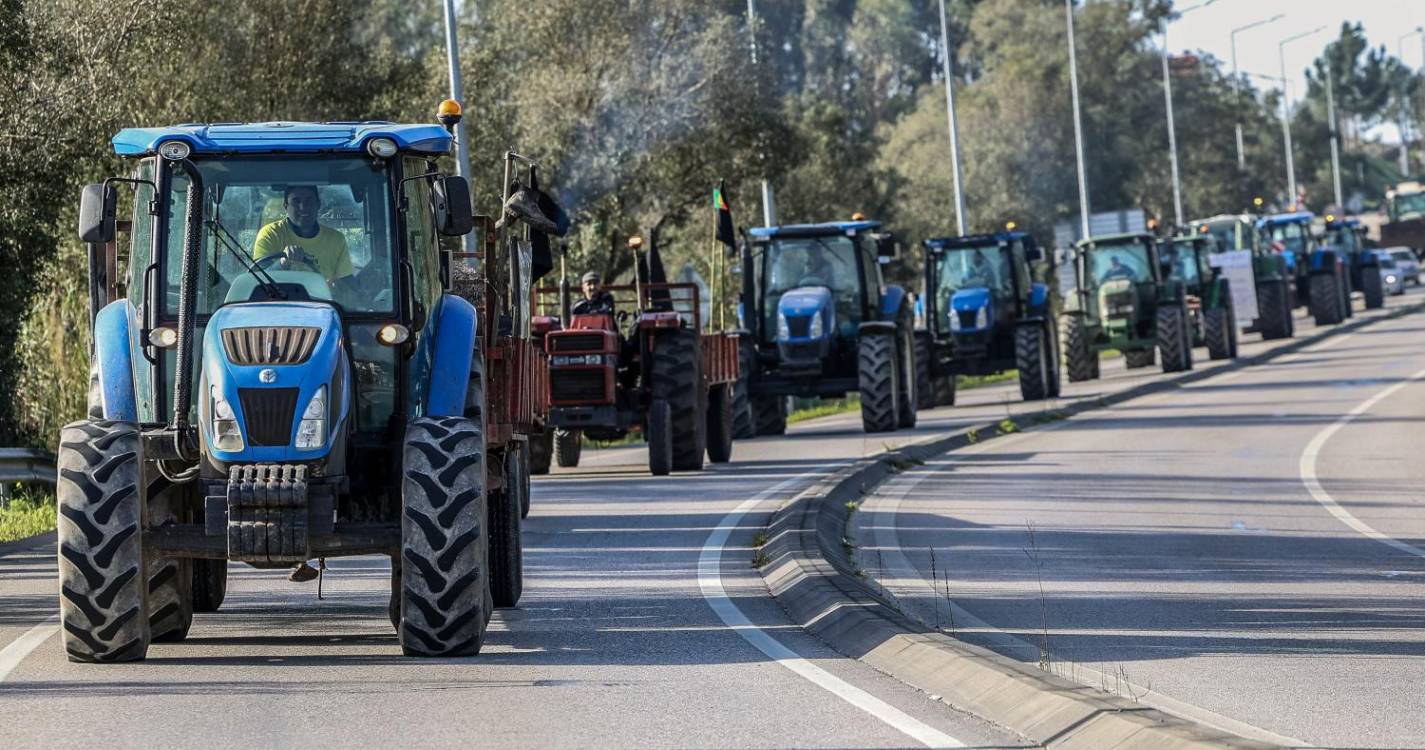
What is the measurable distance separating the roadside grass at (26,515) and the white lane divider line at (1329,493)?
33.7 ft

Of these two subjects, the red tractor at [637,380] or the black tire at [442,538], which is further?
the red tractor at [637,380]

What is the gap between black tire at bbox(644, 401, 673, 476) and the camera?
2298cm

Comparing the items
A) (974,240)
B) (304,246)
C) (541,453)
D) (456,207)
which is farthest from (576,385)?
(974,240)

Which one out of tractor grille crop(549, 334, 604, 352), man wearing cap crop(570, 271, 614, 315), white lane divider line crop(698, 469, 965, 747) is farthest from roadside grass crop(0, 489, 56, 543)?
white lane divider line crop(698, 469, 965, 747)

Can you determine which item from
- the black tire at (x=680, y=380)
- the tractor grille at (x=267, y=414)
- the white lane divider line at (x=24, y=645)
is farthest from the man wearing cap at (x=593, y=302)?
the tractor grille at (x=267, y=414)

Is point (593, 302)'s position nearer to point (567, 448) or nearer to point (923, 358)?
point (567, 448)

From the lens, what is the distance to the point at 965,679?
9.41 meters

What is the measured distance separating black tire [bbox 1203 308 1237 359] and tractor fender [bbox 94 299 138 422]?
116 feet

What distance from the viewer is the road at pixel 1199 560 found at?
952 cm

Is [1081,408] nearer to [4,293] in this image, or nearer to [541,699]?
[4,293]

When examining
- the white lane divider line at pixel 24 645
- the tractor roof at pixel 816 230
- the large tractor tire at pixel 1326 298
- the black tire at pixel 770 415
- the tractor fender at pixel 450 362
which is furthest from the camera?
the large tractor tire at pixel 1326 298

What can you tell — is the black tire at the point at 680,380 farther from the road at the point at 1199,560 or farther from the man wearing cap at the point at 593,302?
the road at the point at 1199,560

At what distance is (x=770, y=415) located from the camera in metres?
31.9

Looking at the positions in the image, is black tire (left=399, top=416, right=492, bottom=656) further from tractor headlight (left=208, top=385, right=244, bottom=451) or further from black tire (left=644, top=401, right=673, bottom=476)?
black tire (left=644, top=401, right=673, bottom=476)
